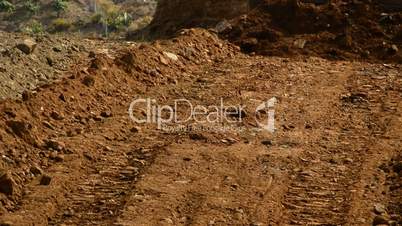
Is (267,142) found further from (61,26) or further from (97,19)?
(97,19)

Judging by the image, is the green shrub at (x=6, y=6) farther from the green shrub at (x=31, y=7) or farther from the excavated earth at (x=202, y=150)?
the excavated earth at (x=202, y=150)

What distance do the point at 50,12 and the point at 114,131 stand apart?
1168 inches

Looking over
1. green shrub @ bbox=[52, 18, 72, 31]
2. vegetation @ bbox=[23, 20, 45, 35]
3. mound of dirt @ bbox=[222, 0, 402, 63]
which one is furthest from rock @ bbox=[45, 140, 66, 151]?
green shrub @ bbox=[52, 18, 72, 31]

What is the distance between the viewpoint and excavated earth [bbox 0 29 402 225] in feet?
19.6

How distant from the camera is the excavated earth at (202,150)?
19.6ft

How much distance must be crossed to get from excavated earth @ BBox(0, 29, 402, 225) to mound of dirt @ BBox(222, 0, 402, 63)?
691mm

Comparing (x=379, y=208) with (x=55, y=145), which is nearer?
(x=379, y=208)

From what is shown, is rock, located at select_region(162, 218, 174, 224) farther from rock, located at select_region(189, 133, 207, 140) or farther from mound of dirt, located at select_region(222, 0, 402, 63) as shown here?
mound of dirt, located at select_region(222, 0, 402, 63)

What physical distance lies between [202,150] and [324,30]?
4.42 metres

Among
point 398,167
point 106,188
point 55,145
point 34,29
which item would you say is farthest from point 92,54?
point 34,29

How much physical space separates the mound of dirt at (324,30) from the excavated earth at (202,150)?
69cm

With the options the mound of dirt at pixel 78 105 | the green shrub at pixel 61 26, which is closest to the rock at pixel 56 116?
the mound of dirt at pixel 78 105

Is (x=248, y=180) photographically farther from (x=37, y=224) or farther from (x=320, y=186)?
(x=37, y=224)

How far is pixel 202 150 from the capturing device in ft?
23.3
